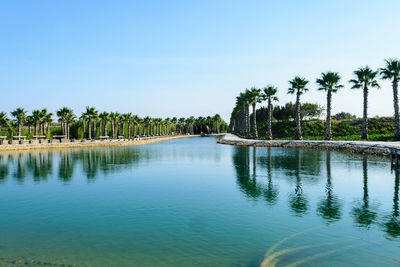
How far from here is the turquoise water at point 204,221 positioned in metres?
9.40

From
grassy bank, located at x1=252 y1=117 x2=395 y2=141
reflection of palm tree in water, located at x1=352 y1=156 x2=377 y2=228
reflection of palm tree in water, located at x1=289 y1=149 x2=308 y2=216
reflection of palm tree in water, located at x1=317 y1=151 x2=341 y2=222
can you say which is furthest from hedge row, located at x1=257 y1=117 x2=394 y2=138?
reflection of palm tree in water, located at x1=352 y1=156 x2=377 y2=228

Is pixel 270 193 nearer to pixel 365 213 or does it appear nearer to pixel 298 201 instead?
pixel 298 201

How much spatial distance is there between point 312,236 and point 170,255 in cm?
531

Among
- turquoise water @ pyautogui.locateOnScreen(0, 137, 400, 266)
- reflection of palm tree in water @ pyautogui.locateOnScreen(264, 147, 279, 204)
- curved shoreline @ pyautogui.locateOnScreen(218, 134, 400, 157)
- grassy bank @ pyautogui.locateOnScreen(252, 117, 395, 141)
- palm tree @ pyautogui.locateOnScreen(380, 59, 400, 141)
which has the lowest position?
turquoise water @ pyautogui.locateOnScreen(0, 137, 400, 266)

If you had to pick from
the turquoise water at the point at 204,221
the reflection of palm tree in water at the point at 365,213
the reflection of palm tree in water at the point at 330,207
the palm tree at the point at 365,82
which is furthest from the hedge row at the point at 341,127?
the reflection of palm tree in water at the point at 365,213

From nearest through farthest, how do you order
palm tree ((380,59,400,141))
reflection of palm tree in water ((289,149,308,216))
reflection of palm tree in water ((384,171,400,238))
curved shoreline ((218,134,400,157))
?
reflection of palm tree in water ((384,171,400,238)) → reflection of palm tree in water ((289,149,308,216)) → curved shoreline ((218,134,400,157)) → palm tree ((380,59,400,141))

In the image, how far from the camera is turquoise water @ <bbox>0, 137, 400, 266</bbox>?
940 cm

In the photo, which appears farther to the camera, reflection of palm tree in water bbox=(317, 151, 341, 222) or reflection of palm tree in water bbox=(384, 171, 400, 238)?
reflection of palm tree in water bbox=(317, 151, 341, 222)

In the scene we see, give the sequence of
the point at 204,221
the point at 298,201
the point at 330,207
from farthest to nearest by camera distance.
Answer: the point at 298,201
the point at 330,207
the point at 204,221

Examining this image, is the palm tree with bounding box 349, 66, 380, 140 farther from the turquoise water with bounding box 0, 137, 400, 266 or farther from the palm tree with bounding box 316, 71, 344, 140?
the turquoise water with bounding box 0, 137, 400, 266

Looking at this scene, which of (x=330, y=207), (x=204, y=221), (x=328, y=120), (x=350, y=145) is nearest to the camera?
(x=204, y=221)

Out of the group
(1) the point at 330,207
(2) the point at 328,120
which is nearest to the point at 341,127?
(2) the point at 328,120

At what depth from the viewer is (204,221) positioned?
513 inches

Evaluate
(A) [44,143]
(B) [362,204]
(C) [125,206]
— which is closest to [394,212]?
(B) [362,204]
